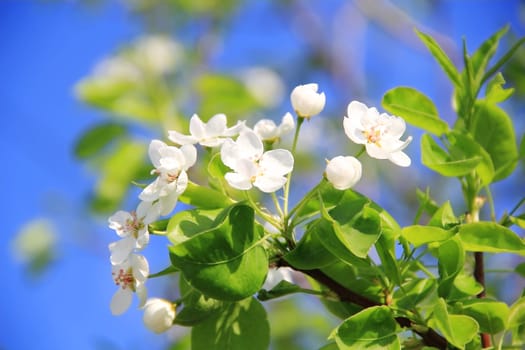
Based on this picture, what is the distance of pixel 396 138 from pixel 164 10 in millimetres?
4276

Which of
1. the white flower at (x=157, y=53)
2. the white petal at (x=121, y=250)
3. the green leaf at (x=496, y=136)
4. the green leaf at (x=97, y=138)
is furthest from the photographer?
the white flower at (x=157, y=53)

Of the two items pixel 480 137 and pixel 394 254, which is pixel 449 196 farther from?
pixel 394 254

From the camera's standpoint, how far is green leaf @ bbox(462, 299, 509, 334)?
3.11 feet

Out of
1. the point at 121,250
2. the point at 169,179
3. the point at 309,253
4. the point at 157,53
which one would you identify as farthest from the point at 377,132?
the point at 157,53

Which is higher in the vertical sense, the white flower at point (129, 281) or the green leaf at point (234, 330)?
the white flower at point (129, 281)

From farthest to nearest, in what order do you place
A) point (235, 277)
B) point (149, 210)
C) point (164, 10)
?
point (164, 10) < point (149, 210) < point (235, 277)

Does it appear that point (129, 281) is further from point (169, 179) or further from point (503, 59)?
point (503, 59)

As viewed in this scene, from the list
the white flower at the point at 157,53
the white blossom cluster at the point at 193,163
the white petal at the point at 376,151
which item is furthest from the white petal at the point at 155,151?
the white flower at the point at 157,53

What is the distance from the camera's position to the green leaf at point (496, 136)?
1.19 meters

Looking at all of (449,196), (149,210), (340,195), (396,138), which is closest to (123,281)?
(149,210)

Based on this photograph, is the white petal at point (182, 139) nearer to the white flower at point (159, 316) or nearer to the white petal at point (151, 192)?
the white petal at point (151, 192)

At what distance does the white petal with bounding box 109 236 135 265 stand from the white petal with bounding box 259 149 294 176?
241 millimetres

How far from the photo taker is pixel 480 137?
1.22m

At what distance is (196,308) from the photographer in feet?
3.27
